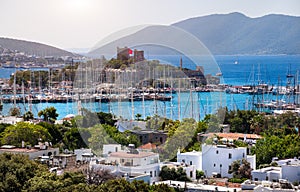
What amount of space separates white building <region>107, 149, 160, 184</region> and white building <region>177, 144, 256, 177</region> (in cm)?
122

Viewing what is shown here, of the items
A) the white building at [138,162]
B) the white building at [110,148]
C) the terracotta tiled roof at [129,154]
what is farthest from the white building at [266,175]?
the white building at [110,148]

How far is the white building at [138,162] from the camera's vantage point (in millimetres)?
10445

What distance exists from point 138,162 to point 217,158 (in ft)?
6.77

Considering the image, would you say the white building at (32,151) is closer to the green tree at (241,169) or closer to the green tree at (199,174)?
the green tree at (199,174)

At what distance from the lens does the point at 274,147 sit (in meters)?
13.0

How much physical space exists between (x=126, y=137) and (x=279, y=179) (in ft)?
12.9

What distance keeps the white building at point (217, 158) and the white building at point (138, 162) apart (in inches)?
47.9

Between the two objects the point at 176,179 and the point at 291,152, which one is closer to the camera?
the point at 176,179

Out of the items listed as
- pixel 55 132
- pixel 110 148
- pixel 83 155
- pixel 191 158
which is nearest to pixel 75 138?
pixel 55 132

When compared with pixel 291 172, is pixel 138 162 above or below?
above

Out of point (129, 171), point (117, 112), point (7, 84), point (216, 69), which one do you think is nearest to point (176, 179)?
point (129, 171)

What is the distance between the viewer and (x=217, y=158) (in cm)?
1217

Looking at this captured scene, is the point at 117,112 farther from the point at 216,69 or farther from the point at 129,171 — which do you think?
the point at 129,171

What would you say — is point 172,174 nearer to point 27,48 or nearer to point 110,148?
point 110,148
